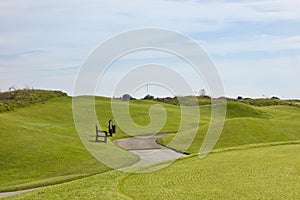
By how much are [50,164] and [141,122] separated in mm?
28513

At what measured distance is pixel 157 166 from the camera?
69.5 feet

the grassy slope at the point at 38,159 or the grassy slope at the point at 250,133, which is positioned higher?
the grassy slope at the point at 250,133

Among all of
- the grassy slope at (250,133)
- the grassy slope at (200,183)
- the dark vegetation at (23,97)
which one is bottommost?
the grassy slope at (200,183)

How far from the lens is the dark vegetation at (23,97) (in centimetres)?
5922

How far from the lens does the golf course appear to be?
15.3 m

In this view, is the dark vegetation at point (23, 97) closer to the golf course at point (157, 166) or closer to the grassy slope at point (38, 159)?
the golf course at point (157, 166)

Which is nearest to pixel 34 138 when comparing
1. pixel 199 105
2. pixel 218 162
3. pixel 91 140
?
pixel 91 140

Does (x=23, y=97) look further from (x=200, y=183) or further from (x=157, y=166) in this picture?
(x=200, y=183)

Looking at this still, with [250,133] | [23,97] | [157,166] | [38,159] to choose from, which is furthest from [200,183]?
[23,97]

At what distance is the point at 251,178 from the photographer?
1700 centimetres

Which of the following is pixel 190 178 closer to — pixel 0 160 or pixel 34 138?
pixel 0 160

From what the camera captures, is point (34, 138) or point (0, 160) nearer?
point (0, 160)

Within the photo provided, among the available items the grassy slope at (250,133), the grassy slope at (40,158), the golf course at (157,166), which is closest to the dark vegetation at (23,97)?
the golf course at (157,166)

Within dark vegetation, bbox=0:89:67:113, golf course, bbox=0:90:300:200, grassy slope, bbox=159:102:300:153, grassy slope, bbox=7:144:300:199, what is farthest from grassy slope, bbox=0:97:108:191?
dark vegetation, bbox=0:89:67:113
